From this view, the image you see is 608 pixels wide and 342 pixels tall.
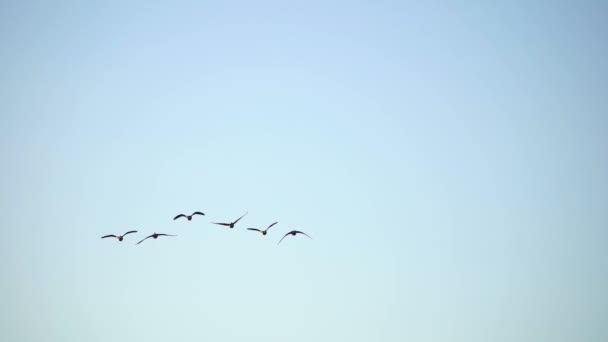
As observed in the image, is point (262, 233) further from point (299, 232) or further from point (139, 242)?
point (139, 242)

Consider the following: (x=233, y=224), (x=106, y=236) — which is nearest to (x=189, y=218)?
(x=233, y=224)

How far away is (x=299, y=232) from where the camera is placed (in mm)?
69500

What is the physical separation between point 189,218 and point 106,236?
1053cm

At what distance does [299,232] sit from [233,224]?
24.9 feet

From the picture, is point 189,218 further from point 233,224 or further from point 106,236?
point 106,236

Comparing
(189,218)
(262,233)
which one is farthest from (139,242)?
(262,233)

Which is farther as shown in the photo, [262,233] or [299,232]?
[262,233]

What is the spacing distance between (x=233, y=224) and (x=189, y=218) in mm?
4578

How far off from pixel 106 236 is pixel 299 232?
69.2 feet

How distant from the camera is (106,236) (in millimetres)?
75688

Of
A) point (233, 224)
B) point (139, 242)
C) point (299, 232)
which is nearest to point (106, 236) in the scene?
point (139, 242)

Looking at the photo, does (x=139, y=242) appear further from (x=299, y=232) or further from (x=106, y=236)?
(x=299, y=232)

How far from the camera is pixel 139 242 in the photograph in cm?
6894

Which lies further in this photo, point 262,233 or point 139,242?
point 262,233
